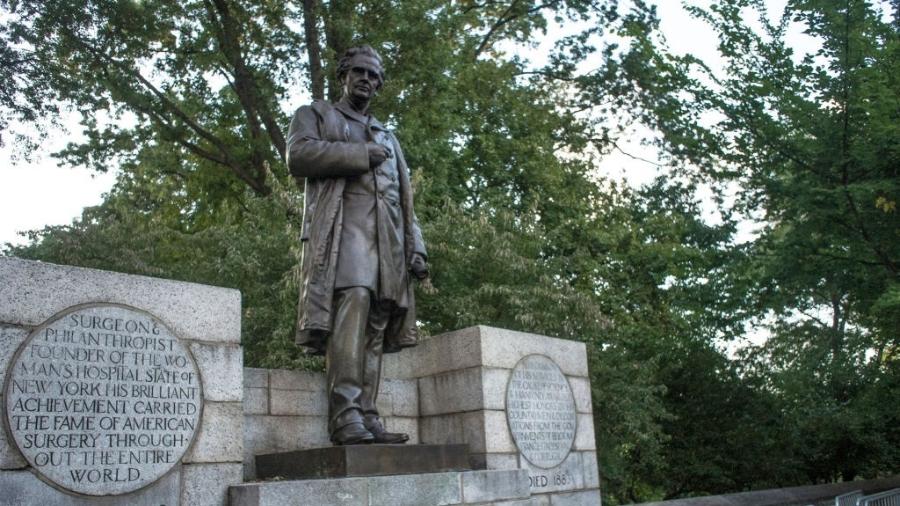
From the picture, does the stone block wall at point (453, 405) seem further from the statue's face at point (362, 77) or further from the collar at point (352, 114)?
the statue's face at point (362, 77)

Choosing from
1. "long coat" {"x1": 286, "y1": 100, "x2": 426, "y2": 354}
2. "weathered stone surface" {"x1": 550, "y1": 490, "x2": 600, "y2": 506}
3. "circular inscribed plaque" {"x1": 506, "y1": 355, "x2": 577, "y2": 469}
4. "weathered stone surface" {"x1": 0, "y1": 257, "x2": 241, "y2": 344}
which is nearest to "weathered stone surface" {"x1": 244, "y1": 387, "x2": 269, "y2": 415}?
"long coat" {"x1": 286, "y1": 100, "x2": 426, "y2": 354}

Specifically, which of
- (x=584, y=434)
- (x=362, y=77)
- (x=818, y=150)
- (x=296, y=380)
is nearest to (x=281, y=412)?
(x=296, y=380)

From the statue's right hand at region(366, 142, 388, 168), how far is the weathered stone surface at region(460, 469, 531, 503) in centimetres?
209

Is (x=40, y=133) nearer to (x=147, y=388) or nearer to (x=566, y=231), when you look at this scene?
(x=566, y=231)

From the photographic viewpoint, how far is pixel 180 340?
509 cm

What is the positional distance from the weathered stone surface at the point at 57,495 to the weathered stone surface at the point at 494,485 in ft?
5.94

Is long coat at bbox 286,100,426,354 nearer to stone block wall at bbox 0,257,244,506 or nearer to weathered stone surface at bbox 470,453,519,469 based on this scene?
stone block wall at bbox 0,257,244,506

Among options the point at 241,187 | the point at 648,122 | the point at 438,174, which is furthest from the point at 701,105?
the point at 241,187

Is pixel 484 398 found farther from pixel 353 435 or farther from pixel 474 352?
pixel 353 435

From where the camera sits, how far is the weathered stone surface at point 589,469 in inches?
303

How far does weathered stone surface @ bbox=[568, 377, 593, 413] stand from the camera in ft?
25.8

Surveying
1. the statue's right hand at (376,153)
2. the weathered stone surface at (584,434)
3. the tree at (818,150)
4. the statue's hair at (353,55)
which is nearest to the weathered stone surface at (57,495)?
the statue's right hand at (376,153)

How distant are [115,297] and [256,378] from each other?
157 centimetres

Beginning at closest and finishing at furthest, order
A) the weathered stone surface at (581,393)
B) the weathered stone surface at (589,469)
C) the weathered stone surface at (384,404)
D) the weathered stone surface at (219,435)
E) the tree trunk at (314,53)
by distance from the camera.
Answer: the weathered stone surface at (219,435)
the weathered stone surface at (384,404)
the weathered stone surface at (589,469)
the weathered stone surface at (581,393)
the tree trunk at (314,53)
